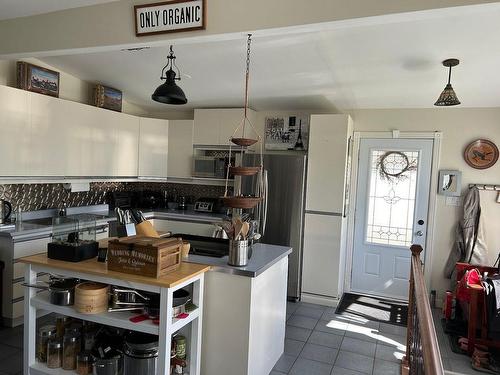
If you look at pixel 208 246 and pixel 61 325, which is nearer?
pixel 61 325

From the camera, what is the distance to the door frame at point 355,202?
14.1ft

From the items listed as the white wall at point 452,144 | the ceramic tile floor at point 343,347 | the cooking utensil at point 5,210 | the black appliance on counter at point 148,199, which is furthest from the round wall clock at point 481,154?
the cooking utensil at point 5,210

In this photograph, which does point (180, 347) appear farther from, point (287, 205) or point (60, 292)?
point (287, 205)

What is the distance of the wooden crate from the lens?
6.84 feet

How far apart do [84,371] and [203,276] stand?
90 cm

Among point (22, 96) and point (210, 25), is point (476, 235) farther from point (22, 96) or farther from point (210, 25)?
point (22, 96)

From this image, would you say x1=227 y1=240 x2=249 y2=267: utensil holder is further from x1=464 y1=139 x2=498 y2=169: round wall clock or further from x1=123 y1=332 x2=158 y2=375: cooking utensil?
x1=464 y1=139 x2=498 y2=169: round wall clock

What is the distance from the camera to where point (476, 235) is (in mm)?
4035

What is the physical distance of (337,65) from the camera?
11.1 feet

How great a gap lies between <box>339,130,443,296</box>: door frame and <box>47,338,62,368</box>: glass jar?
3210mm

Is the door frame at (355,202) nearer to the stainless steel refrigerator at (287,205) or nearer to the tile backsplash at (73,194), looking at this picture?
the stainless steel refrigerator at (287,205)

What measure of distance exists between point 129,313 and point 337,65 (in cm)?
268

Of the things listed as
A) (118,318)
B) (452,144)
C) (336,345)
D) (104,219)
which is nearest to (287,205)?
(336,345)

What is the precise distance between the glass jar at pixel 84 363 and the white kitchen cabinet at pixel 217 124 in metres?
3.13
